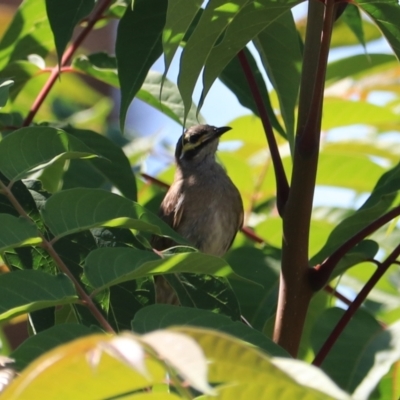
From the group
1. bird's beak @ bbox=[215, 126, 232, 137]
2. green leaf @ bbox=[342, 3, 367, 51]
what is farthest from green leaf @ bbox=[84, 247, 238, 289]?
bird's beak @ bbox=[215, 126, 232, 137]

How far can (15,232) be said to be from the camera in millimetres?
2053

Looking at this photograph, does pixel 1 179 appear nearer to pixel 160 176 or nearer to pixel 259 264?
pixel 259 264

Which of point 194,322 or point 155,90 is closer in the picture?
point 194,322

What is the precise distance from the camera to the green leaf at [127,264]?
199 cm

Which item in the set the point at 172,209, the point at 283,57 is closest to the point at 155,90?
the point at 283,57

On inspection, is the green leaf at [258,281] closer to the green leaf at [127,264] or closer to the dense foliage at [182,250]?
the dense foliage at [182,250]

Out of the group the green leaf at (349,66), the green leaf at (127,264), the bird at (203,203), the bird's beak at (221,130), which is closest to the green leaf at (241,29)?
the green leaf at (127,264)

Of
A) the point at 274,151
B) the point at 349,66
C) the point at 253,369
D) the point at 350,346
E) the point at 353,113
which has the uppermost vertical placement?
the point at 349,66

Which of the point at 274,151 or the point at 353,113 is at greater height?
the point at 353,113

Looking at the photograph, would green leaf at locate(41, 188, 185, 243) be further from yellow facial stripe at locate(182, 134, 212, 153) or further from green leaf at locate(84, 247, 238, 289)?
yellow facial stripe at locate(182, 134, 212, 153)

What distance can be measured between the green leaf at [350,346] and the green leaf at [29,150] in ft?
3.17

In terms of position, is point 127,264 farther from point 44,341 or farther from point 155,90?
point 155,90

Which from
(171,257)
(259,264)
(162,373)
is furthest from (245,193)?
(162,373)

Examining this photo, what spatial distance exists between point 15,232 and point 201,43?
0.71m
